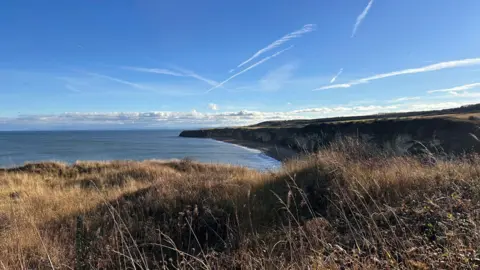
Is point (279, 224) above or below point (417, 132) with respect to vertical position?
above

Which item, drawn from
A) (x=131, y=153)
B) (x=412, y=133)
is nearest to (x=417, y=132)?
(x=412, y=133)

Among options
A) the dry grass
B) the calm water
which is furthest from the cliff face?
the calm water

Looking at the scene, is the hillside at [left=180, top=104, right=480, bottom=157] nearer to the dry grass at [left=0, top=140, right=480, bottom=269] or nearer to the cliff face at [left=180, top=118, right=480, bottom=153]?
the cliff face at [left=180, top=118, right=480, bottom=153]

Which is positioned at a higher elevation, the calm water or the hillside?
the hillside

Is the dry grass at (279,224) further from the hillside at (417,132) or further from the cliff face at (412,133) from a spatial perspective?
the cliff face at (412,133)

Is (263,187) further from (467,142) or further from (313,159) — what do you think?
(467,142)

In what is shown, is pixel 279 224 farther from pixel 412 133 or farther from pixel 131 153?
pixel 131 153

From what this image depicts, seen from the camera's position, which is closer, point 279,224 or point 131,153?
point 279,224

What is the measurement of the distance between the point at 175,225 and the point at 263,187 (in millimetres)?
2585

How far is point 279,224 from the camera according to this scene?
5121 millimetres

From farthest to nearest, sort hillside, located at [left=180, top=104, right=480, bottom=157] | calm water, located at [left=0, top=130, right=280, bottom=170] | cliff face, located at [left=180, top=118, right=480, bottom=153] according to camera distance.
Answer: calm water, located at [left=0, top=130, right=280, bottom=170]
cliff face, located at [left=180, top=118, right=480, bottom=153]
hillside, located at [left=180, top=104, right=480, bottom=157]

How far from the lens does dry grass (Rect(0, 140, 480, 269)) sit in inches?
131

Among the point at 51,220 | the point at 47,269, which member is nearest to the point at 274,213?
the point at 47,269

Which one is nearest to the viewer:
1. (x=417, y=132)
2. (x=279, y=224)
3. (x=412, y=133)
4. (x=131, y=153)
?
(x=279, y=224)
